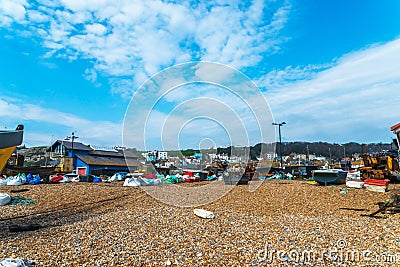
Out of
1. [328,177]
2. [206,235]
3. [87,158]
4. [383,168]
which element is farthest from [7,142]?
[87,158]

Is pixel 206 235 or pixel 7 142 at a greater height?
pixel 7 142

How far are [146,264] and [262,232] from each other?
2.87 meters

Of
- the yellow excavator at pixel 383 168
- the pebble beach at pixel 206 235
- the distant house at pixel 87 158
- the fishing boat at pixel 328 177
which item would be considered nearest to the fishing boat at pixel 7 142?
the pebble beach at pixel 206 235

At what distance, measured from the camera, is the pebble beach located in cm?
477

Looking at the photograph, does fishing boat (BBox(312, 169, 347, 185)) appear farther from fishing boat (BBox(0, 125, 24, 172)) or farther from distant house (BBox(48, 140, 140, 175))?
distant house (BBox(48, 140, 140, 175))

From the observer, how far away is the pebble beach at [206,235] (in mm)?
4770

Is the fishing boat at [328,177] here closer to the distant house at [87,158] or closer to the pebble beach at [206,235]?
the pebble beach at [206,235]

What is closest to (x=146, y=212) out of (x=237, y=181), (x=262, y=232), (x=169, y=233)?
(x=169, y=233)

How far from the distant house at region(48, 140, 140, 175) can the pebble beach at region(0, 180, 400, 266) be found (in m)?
21.9

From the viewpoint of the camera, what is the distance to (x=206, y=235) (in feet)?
20.1

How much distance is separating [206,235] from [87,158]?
30719mm

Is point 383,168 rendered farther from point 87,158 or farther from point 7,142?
point 87,158

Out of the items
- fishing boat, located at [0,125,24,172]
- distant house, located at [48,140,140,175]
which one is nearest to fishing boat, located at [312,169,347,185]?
fishing boat, located at [0,125,24,172]

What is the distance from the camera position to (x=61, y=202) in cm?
1091
